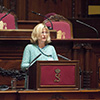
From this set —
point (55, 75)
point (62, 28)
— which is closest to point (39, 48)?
point (55, 75)

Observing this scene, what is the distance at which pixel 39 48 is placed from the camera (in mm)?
2781

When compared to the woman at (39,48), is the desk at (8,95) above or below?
below

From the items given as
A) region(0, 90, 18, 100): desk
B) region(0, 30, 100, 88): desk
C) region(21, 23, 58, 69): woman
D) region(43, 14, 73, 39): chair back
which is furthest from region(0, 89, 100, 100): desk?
region(43, 14, 73, 39): chair back

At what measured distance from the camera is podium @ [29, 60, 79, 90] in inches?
85.4

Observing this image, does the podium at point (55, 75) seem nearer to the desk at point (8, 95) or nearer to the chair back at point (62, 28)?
the desk at point (8, 95)

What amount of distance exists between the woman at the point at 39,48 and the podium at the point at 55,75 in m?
0.49

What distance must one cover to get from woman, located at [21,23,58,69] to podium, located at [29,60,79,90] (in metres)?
0.49

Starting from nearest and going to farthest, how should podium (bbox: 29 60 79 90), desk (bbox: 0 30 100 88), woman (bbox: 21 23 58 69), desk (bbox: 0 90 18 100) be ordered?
desk (bbox: 0 90 18 100)
podium (bbox: 29 60 79 90)
woman (bbox: 21 23 58 69)
desk (bbox: 0 30 100 88)

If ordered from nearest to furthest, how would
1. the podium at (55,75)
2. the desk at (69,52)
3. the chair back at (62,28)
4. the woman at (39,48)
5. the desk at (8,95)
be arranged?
1. the desk at (8,95)
2. the podium at (55,75)
3. the woman at (39,48)
4. the desk at (69,52)
5. the chair back at (62,28)

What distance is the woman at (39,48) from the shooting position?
2.73 m

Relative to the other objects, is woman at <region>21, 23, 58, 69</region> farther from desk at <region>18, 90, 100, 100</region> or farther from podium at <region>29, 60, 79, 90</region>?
desk at <region>18, 90, 100, 100</region>

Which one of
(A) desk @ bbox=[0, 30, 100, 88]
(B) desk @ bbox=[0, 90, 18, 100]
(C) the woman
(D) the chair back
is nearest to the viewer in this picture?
(B) desk @ bbox=[0, 90, 18, 100]

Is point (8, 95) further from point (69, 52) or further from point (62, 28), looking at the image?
point (62, 28)

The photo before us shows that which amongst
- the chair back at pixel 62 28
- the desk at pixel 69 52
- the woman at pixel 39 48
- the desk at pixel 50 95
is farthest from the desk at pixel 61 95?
the chair back at pixel 62 28
